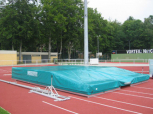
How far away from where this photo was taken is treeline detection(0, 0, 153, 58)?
3775 cm

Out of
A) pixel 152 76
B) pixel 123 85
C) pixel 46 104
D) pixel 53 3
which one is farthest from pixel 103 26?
pixel 46 104

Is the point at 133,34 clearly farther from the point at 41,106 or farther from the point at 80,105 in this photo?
the point at 41,106

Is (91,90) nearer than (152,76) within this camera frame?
Yes

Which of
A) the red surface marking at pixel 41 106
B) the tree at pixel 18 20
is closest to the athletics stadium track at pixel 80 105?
the red surface marking at pixel 41 106

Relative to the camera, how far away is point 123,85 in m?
9.91

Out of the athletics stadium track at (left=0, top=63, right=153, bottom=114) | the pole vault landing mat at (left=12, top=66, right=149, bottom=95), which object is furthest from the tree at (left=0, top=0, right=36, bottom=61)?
the athletics stadium track at (left=0, top=63, right=153, bottom=114)

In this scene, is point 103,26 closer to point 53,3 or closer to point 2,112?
point 53,3

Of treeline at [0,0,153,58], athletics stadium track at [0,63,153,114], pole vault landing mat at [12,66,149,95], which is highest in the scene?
treeline at [0,0,153,58]

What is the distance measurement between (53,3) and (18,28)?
47.7 ft

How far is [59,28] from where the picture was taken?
44812mm

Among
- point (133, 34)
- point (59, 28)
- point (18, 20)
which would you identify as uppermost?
point (18, 20)

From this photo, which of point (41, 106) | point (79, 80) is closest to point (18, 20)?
point (79, 80)

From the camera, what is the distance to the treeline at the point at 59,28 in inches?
1486

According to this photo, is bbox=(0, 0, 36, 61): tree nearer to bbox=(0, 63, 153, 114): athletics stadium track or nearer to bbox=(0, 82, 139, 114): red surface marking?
bbox=(0, 82, 139, 114): red surface marking
